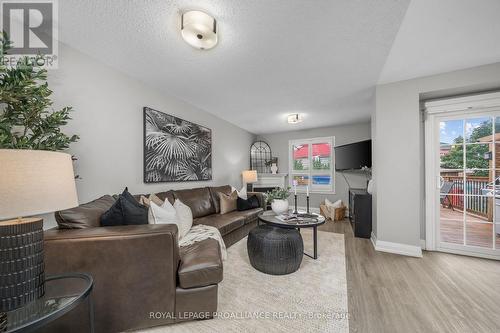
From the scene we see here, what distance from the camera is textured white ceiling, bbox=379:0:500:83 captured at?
4.76 ft

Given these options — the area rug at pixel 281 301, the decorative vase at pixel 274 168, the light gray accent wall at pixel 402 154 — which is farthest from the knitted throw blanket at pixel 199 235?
the decorative vase at pixel 274 168

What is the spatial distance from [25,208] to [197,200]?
2.36 m

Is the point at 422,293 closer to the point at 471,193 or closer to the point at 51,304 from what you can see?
the point at 471,193

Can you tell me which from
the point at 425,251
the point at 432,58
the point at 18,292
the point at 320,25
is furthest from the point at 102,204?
the point at 425,251

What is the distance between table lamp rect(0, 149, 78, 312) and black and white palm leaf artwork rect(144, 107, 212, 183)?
1.83 meters

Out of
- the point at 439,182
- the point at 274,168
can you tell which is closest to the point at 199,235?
the point at 439,182

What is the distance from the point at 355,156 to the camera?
3.86 metres

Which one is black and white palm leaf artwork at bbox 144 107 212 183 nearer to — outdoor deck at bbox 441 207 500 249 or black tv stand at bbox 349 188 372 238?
black tv stand at bbox 349 188 372 238

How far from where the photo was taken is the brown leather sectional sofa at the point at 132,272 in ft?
3.93

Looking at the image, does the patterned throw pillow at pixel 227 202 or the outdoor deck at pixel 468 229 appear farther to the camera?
the patterned throw pillow at pixel 227 202

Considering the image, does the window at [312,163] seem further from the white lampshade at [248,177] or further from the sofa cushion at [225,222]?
the sofa cushion at [225,222]

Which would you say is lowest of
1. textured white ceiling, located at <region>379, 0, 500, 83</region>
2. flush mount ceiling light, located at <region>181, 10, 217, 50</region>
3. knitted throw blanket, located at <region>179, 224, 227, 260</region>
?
knitted throw blanket, located at <region>179, 224, 227, 260</region>

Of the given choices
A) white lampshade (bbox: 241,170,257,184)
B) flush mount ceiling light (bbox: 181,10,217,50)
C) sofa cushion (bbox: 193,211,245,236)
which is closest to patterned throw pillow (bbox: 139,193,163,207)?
sofa cushion (bbox: 193,211,245,236)

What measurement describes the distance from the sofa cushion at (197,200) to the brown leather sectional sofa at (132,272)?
4.79 feet
